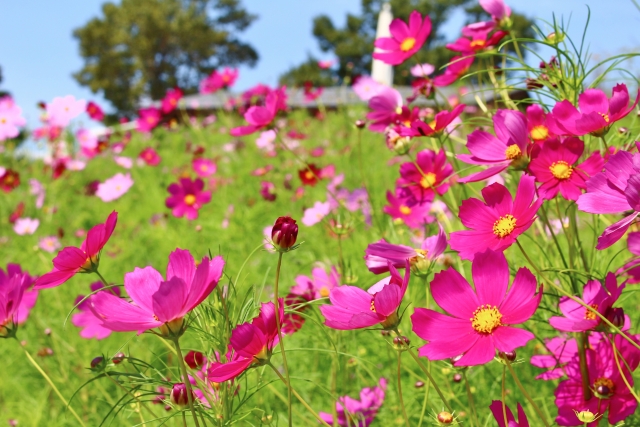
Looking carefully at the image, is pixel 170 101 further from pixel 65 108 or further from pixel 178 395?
pixel 178 395

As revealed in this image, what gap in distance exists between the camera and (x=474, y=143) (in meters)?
0.77

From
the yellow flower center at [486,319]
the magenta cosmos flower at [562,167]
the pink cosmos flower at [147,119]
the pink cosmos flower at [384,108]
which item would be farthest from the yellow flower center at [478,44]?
the pink cosmos flower at [147,119]

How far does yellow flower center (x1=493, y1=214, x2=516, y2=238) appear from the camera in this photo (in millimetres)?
651

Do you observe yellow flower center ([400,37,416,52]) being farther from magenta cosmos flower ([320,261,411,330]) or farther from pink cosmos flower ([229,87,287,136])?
magenta cosmos flower ([320,261,411,330])

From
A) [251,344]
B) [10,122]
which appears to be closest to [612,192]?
[251,344]

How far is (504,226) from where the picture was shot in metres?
0.66

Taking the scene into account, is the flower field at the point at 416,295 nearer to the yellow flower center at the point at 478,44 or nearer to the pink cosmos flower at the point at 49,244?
the yellow flower center at the point at 478,44

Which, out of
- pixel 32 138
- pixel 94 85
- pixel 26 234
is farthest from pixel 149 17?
pixel 26 234

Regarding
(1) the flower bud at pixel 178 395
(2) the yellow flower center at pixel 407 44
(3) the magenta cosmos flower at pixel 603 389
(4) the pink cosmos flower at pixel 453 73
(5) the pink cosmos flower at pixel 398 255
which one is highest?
(2) the yellow flower center at pixel 407 44

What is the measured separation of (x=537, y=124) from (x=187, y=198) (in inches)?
65.8

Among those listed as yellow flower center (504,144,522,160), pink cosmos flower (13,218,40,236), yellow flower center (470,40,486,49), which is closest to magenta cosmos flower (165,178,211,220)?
pink cosmos flower (13,218,40,236)

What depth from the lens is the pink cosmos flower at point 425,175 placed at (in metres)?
1.08

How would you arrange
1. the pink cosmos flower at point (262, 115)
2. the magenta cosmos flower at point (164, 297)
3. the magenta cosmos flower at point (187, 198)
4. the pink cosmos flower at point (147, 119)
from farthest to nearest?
the pink cosmos flower at point (147, 119)
the magenta cosmos flower at point (187, 198)
the pink cosmos flower at point (262, 115)
the magenta cosmos flower at point (164, 297)

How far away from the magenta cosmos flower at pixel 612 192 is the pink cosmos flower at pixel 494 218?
0.06 metres
